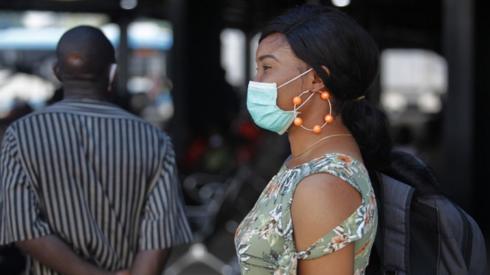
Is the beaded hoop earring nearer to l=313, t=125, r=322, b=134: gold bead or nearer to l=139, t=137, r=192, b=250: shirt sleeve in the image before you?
l=313, t=125, r=322, b=134: gold bead

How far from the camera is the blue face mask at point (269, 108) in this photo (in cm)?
205

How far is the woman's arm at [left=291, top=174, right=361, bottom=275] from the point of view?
189 cm

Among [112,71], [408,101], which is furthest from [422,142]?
[112,71]

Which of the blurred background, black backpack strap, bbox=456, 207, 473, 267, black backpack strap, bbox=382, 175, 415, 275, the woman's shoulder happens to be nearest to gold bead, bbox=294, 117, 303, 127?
the woman's shoulder

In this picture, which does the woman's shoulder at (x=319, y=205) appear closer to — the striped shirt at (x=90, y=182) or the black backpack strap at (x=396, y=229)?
the black backpack strap at (x=396, y=229)

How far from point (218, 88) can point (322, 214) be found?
8.94 meters

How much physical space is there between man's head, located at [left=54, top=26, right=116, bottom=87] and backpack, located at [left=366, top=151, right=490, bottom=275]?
3.53 feet

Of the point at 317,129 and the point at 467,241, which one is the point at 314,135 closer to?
the point at 317,129

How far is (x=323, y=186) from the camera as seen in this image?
75.2 inches

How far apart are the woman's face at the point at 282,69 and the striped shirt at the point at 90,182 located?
918 millimetres

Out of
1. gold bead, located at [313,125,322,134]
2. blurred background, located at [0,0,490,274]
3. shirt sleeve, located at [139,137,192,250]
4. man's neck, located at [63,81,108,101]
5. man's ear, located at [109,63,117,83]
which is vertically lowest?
blurred background, located at [0,0,490,274]

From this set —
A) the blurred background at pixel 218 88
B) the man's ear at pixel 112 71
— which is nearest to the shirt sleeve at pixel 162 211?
the man's ear at pixel 112 71

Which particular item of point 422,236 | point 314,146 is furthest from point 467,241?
point 314,146

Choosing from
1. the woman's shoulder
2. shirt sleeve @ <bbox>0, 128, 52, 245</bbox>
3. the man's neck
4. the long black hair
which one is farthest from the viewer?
the man's neck
